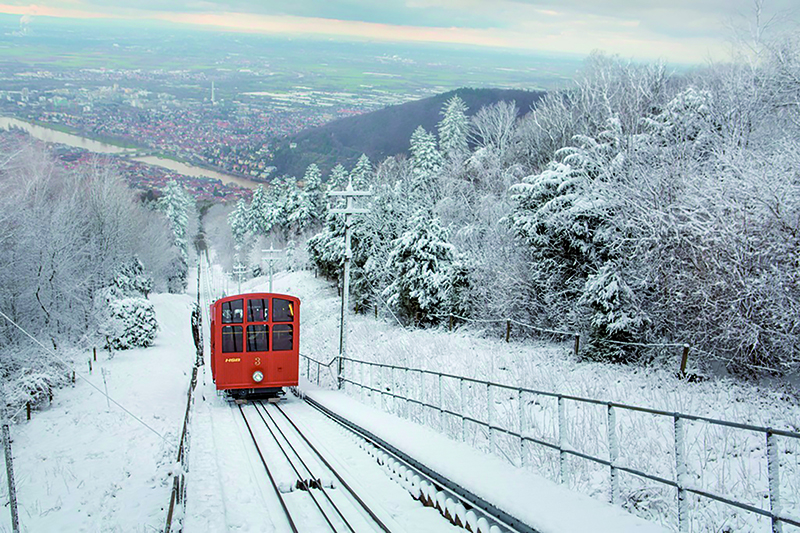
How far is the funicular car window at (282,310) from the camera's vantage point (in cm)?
1975

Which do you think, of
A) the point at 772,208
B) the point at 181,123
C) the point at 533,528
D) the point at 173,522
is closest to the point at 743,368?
the point at 772,208

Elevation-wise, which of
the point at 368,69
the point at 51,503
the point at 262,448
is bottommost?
the point at 51,503

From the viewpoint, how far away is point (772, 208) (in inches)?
515

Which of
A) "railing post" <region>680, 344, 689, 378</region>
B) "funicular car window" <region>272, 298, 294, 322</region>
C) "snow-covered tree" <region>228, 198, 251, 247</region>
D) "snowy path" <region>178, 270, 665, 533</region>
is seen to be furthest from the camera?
"snow-covered tree" <region>228, 198, 251, 247</region>

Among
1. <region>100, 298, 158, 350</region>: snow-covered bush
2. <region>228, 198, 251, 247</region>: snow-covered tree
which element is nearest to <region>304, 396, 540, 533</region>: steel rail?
<region>100, 298, 158, 350</region>: snow-covered bush

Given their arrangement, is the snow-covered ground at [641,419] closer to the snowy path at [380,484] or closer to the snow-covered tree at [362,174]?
the snowy path at [380,484]

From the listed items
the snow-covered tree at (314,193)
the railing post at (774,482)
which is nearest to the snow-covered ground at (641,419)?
the railing post at (774,482)

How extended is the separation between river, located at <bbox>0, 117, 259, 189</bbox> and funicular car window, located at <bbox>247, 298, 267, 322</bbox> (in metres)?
38.4

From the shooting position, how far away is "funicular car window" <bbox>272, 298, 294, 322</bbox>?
778 inches

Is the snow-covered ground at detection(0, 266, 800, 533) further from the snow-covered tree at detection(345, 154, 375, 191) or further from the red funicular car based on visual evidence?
the snow-covered tree at detection(345, 154, 375, 191)

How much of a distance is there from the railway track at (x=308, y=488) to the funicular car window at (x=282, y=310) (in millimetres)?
5694

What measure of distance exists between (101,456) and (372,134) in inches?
3194

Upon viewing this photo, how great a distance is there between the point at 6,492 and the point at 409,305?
20672 millimetres

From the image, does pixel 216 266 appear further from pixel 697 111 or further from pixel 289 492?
pixel 289 492
